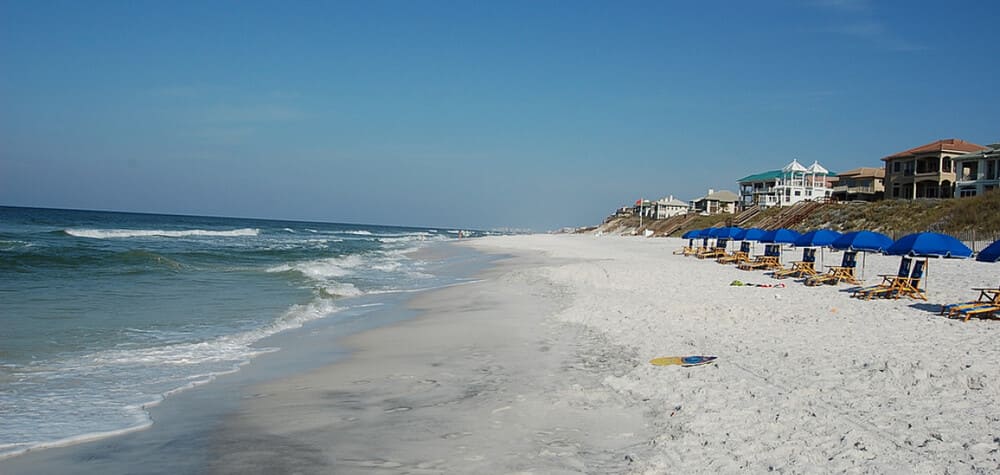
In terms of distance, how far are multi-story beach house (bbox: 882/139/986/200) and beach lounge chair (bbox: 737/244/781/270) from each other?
105ft

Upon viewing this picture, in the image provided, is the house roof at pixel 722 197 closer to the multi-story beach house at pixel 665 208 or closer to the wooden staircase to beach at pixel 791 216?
the multi-story beach house at pixel 665 208

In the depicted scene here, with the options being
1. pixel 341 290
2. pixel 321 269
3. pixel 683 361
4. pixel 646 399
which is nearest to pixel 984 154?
pixel 321 269

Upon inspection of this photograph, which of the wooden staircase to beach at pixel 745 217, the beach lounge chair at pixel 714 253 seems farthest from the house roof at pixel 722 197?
the beach lounge chair at pixel 714 253

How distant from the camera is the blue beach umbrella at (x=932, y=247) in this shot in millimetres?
13508

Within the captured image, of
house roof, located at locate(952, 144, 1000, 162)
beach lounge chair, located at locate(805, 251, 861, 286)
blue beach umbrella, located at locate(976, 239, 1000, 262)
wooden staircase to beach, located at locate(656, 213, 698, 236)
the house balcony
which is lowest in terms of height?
beach lounge chair, located at locate(805, 251, 861, 286)

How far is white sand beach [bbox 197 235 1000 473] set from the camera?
481cm

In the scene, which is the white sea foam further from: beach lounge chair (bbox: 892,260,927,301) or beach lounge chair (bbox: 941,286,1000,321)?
beach lounge chair (bbox: 941,286,1000,321)

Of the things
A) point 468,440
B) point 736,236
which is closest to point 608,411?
point 468,440

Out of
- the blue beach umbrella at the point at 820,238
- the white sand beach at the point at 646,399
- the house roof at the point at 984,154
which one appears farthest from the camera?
the house roof at the point at 984,154

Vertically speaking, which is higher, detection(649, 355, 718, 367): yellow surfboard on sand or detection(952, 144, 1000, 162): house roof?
detection(952, 144, 1000, 162): house roof

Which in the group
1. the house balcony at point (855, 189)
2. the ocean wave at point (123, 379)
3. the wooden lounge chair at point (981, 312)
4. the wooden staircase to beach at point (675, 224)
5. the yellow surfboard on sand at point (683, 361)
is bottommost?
the ocean wave at point (123, 379)

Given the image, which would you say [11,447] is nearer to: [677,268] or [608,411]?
[608,411]

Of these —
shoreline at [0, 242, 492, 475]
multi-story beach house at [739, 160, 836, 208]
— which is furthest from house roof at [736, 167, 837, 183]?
shoreline at [0, 242, 492, 475]

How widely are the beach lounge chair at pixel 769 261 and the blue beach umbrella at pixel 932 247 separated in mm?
Result: 7083
